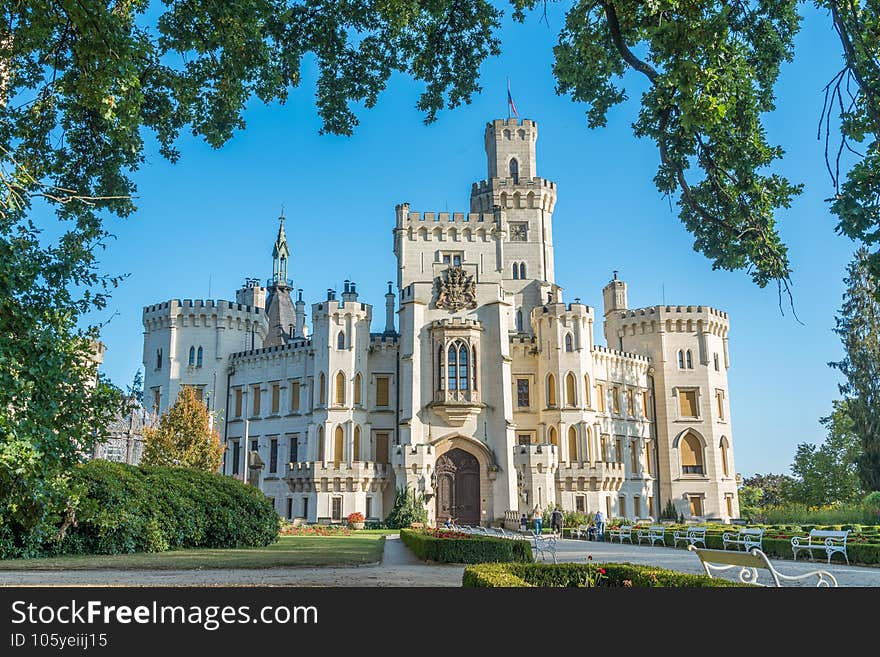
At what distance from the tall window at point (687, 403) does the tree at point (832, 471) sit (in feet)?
36.1

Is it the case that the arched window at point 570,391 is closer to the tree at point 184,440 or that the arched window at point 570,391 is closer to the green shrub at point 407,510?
the green shrub at point 407,510

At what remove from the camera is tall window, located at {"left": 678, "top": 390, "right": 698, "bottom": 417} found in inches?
2176

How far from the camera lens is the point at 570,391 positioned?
1927 inches

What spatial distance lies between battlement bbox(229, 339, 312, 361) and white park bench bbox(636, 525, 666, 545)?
27.8m

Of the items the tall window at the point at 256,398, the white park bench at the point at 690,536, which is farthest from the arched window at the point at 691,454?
the tall window at the point at 256,398

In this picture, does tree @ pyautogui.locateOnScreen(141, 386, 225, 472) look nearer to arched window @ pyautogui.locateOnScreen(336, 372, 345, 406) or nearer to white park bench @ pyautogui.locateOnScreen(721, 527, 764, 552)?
arched window @ pyautogui.locateOnScreen(336, 372, 345, 406)

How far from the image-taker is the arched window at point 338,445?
4759 centimetres

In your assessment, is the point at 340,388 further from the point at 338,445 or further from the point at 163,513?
the point at 163,513

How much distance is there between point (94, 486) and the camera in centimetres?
1977

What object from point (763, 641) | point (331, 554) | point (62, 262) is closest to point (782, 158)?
point (763, 641)

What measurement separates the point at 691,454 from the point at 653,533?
28.0 metres

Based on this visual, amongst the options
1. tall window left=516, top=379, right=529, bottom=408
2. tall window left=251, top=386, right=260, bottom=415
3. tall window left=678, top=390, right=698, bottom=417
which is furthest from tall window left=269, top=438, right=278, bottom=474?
tall window left=678, top=390, right=698, bottom=417

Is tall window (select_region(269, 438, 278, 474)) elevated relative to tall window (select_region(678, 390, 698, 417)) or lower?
lower

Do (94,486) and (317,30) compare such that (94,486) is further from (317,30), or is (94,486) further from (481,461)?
(481,461)
